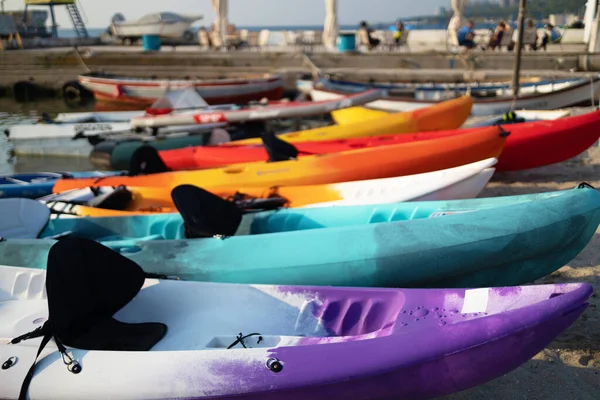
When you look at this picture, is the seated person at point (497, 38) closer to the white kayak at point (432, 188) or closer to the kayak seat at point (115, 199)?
the white kayak at point (432, 188)

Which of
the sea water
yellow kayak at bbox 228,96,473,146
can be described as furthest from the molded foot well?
the sea water

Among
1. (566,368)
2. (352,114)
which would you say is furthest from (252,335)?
(352,114)

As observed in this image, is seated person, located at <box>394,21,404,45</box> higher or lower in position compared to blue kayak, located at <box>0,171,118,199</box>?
higher

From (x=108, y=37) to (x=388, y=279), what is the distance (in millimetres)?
31220

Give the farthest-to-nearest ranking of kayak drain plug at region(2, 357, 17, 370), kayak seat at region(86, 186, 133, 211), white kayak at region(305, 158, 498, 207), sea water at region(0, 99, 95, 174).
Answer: sea water at region(0, 99, 95, 174) → kayak seat at region(86, 186, 133, 211) → white kayak at region(305, 158, 498, 207) → kayak drain plug at region(2, 357, 17, 370)

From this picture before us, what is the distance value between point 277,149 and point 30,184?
2741 millimetres

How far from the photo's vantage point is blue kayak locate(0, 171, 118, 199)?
6.43 metres

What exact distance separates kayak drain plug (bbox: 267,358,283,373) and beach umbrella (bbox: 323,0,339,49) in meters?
16.6

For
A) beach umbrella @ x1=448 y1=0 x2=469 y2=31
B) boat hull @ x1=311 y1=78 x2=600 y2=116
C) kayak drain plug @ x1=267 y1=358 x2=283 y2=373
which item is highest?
beach umbrella @ x1=448 y1=0 x2=469 y2=31

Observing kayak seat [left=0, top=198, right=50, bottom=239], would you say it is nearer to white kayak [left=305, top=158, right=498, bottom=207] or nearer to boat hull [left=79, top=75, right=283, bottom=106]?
white kayak [left=305, top=158, right=498, bottom=207]

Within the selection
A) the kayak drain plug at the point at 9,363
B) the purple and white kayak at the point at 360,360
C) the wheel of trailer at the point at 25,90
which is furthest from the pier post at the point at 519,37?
the wheel of trailer at the point at 25,90

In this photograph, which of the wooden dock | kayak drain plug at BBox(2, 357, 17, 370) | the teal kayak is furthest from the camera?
the wooden dock

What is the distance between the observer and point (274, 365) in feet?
8.43

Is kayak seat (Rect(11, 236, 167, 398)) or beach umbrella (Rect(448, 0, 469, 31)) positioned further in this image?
beach umbrella (Rect(448, 0, 469, 31))
